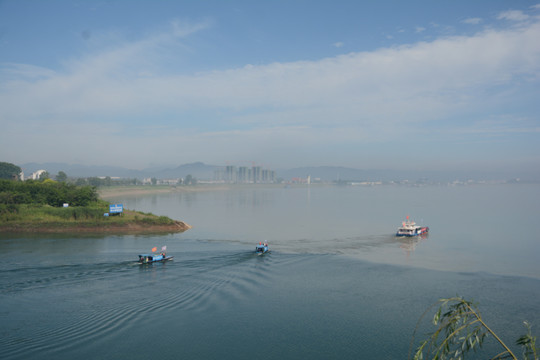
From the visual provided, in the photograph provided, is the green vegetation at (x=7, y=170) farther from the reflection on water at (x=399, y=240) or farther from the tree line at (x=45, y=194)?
the reflection on water at (x=399, y=240)

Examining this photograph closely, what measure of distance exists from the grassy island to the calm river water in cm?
361

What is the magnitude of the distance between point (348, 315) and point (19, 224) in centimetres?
3422

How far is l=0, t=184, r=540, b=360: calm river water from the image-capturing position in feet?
43.8

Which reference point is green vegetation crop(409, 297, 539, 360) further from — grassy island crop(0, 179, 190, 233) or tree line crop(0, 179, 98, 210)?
tree line crop(0, 179, 98, 210)

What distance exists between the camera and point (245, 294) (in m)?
18.6

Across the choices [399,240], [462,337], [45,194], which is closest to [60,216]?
[45,194]

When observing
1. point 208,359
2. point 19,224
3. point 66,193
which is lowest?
point 208,359

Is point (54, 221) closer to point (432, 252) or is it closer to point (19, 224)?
point (19, 224)

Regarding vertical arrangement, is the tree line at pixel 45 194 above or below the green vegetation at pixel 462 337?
above

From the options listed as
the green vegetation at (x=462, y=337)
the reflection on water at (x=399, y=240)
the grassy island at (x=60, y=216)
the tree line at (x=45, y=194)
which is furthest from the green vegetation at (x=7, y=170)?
the green vegetation at (x=462, y=337)

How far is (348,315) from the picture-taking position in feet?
52.6

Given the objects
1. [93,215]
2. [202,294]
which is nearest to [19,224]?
[93,215]

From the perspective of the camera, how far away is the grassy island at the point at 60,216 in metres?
37.1

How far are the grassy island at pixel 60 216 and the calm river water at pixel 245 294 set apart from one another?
361 centimetres
